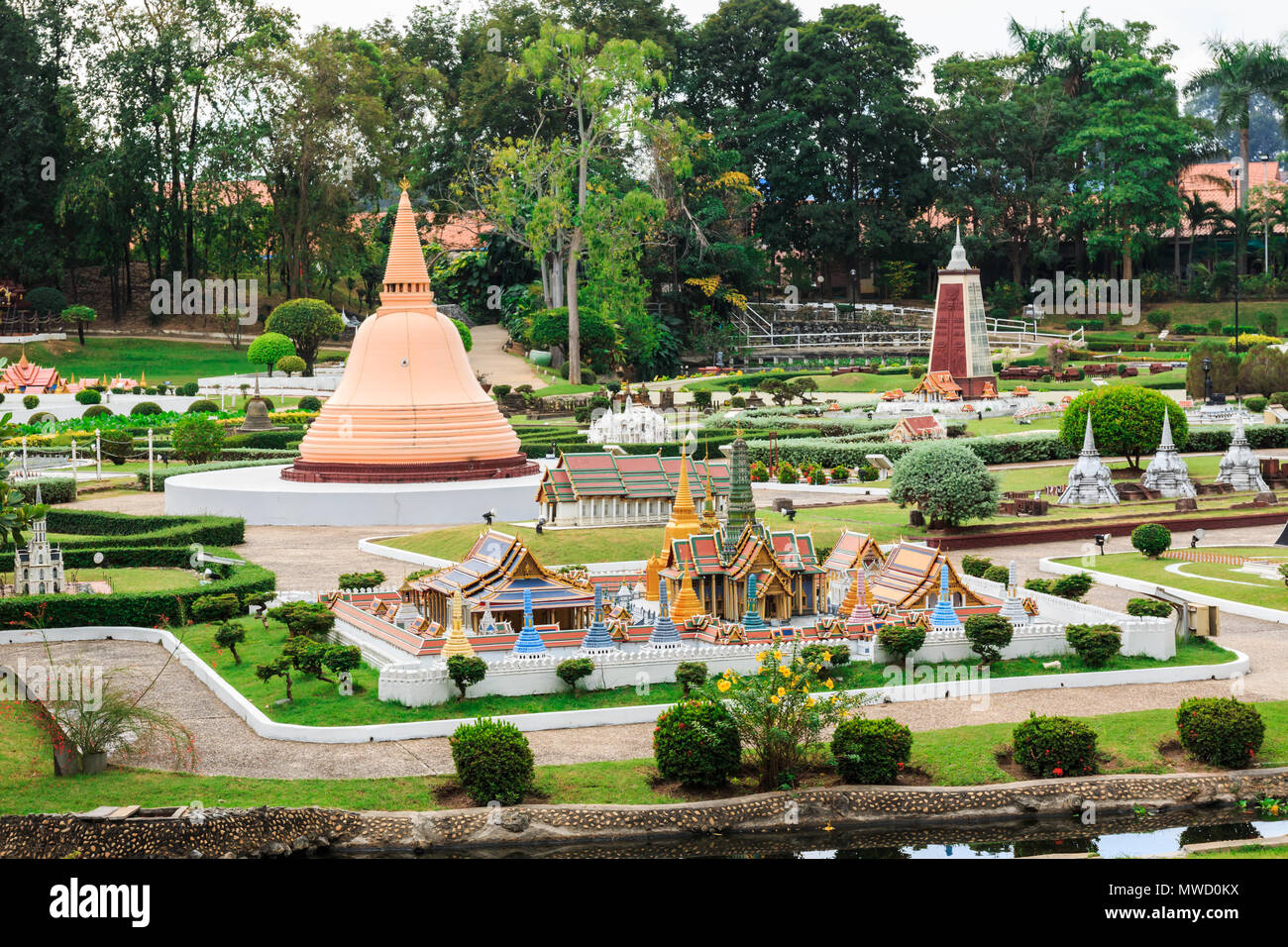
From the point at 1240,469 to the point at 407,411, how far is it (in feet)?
71.0

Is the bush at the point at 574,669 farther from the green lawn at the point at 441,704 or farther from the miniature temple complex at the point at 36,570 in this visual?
the miniature temple complex at the point at 36,570

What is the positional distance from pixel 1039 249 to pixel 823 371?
17.7 meters

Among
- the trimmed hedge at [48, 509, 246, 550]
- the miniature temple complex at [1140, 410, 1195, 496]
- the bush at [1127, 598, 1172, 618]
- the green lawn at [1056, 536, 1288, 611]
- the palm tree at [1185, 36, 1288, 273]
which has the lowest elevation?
the green lawn at [1056, 536, 1288, 611]

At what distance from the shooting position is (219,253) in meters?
78.8

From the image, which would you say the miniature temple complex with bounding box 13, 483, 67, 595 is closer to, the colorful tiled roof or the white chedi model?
the colorful tiled roof

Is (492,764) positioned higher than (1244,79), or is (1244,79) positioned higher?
(1244,79)

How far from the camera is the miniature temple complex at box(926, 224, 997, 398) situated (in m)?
61.8

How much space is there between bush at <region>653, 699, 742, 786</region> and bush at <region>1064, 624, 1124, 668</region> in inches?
283

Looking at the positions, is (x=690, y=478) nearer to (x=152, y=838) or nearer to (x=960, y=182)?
(x=152, y=838)

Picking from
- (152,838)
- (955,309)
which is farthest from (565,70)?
(152,838)

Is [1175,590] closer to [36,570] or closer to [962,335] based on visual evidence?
[36,570]

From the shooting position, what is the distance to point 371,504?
39.8 metres

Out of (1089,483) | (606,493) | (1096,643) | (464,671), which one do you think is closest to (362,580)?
(464,671)

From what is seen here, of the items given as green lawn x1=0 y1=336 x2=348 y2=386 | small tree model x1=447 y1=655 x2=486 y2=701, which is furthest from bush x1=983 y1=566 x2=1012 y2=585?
green lawn x1=0 y1=336 x2=348 y2=386
